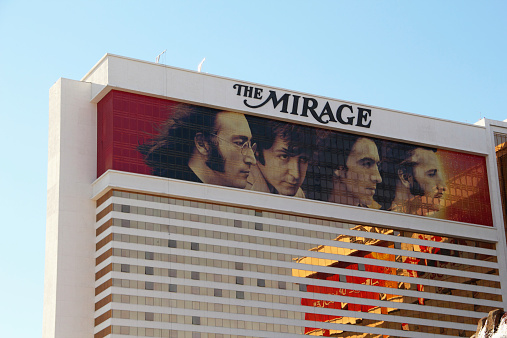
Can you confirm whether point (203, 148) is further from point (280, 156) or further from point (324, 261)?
point (324, 261)

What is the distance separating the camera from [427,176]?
138500 millimetres

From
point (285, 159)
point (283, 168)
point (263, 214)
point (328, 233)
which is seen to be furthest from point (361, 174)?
point (263, 214)

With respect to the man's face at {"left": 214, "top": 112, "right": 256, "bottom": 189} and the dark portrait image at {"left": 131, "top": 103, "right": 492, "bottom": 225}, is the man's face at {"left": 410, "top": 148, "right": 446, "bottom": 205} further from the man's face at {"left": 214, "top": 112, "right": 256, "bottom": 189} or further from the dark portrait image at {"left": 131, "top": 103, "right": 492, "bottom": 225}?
the man's face at {"left": 214, "top": 112, "right": 256, "bottom": 189}

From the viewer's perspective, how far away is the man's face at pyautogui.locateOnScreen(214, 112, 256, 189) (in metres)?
124

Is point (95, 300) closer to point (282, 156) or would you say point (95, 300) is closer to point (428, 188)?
point (282, 156)

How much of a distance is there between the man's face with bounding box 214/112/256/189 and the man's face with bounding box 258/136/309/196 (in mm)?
2397

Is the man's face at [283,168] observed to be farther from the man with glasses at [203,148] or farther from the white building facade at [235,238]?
the man with glasses at [203,148]

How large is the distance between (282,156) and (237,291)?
19.6 m

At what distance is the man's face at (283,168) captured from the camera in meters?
127

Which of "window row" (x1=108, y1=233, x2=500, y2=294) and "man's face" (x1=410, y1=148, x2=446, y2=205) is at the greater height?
"man's face" (x1=410, y1=148, x2=446, y2=205)

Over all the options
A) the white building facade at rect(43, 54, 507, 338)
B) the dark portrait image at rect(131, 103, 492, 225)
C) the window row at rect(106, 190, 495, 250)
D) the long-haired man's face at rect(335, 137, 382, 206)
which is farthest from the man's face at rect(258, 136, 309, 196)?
the long-haired man's face at rect(335, 137, 382, 206)

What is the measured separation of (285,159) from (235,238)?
44.8 feet

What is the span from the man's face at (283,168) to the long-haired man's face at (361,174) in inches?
227

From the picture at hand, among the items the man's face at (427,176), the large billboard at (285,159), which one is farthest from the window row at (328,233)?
the man's face at (427,176)
